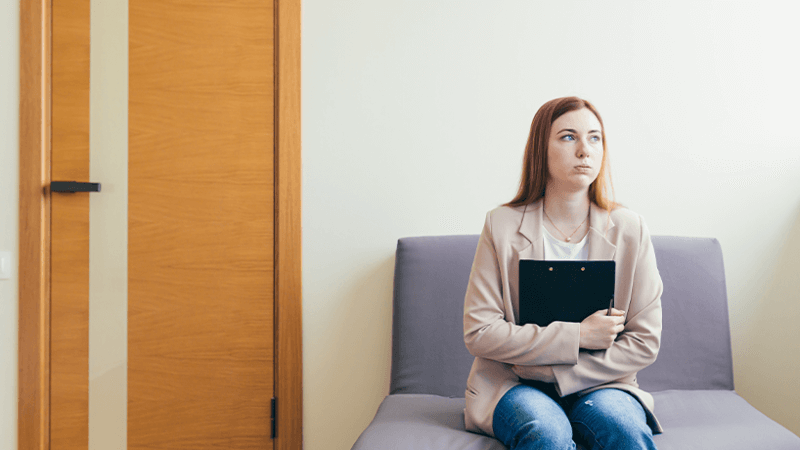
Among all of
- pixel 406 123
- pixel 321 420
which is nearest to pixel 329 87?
pixel 406 123

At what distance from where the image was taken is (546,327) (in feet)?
3.45

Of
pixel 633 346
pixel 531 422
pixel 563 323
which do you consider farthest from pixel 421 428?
pixel 633 346

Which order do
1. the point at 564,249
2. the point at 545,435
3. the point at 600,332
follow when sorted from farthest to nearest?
the point at 564,249 < the point at 600,332 < the point at 545,435

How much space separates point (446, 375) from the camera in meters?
1.42

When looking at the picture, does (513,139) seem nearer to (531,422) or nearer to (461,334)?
(461,334)

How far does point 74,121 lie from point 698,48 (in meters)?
2.11

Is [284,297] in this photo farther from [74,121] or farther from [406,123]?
[74,121]

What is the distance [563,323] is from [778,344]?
1.11 meters

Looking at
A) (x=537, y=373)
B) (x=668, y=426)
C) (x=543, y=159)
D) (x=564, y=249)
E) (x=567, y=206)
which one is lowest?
(x=668, y=426)

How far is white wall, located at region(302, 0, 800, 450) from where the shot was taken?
1639 millimetres

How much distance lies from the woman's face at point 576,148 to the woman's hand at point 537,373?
0.41 metres

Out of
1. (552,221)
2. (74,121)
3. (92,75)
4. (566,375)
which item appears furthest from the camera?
(74,121)

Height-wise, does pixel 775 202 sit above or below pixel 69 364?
above

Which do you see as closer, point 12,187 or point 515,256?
point 515,256
